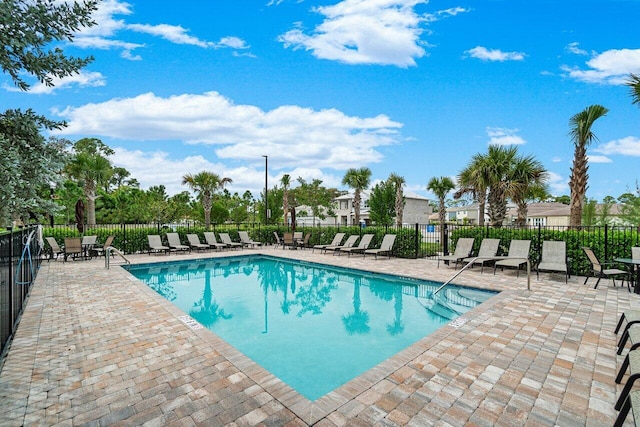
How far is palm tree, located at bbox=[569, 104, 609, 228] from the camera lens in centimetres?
1240

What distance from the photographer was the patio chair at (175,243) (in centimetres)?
1519

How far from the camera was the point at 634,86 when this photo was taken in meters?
8.79

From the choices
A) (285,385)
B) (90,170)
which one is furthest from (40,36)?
(90,170)

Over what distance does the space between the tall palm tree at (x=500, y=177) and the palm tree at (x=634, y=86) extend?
15.1ft

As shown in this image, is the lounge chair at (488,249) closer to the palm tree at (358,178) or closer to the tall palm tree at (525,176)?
the tall palm tree at (525,176)

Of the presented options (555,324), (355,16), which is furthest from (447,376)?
(355,16)

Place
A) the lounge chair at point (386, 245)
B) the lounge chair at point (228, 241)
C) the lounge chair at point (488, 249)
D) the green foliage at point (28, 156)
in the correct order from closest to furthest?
the green foliage at point (28, 156), the lounge chair at point (488, 249), the lounge chair at point (386, 245), the lounge chair at point (228, 241)

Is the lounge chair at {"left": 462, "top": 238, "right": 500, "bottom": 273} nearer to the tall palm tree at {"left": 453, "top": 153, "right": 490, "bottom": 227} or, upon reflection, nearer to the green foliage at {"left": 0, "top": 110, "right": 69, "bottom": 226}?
the tall palm tree at {"left": 453, "top": 153, "right": 490, "bottom": 227}

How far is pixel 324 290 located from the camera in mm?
9461

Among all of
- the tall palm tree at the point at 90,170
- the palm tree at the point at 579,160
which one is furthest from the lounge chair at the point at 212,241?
the palm tree at the point at 579,160

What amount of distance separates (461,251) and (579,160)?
651 centimetres

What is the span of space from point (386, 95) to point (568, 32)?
9.08 meters

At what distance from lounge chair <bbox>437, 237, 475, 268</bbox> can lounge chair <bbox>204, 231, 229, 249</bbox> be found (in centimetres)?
1045

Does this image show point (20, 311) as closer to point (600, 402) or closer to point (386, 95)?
point (600, 402)
